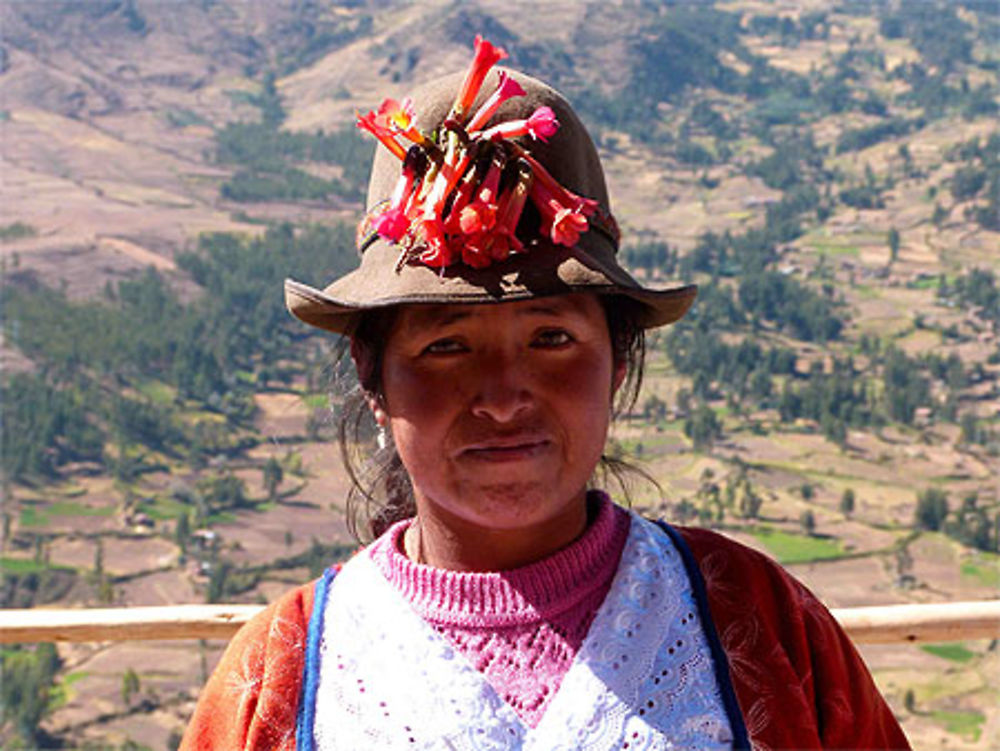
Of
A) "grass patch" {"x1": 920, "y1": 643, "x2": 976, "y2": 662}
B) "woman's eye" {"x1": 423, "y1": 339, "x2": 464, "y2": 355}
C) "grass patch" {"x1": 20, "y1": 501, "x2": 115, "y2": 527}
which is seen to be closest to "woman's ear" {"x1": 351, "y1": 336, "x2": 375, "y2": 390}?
"woman's eye" {"x1": 423, "y1": 339, "x2": 464, "y2": 355}

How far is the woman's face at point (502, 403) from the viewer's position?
48.1 inches

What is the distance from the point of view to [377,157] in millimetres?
1384

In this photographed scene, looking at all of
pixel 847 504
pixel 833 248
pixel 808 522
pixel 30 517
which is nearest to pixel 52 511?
pixel 30 517

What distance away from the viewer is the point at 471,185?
122 centimetres

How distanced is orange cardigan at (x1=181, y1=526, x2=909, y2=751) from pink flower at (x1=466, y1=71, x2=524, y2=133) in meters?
0.57

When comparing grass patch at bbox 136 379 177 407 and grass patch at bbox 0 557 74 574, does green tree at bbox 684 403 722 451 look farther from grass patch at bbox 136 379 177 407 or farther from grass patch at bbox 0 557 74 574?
grass patch at bbox 0 557 74 574

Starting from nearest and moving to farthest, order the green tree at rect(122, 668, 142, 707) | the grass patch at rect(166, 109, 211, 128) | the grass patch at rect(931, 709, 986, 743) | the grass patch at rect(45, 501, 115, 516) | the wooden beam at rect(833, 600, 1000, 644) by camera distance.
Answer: the wooden beam at rect(833, 600, 1000, 644) < the grass patch at rect(931, 709, 986, 743) < the green tree at rect(122, 668, 142, 707) < the grass patch at rect(45, 501, 115, 516) < the grass patch at rect(166, 109, 211, 128)

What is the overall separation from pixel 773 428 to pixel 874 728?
41.5m

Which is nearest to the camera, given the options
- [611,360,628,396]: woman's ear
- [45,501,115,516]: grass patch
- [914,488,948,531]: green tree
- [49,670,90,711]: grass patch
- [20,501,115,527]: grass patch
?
[611,360,628,396]: woman's ear

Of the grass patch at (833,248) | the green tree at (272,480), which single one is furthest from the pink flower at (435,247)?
the grass patch at (833,248)

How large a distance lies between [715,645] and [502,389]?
0.39m

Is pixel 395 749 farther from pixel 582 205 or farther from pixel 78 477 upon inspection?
pixel 78 477

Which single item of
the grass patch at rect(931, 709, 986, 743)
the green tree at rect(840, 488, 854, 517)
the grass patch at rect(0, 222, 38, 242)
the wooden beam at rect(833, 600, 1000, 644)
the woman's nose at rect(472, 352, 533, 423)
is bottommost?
the grass patch at rect(931, 709, 986, 743)

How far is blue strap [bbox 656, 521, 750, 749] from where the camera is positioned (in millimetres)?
1263
